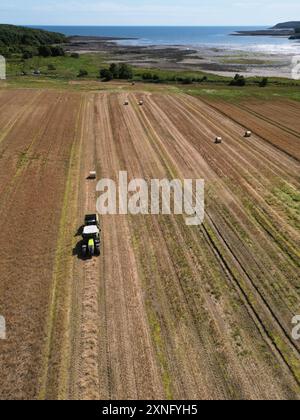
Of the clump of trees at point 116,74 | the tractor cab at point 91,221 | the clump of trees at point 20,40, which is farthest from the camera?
the clump of trees at point 20,40

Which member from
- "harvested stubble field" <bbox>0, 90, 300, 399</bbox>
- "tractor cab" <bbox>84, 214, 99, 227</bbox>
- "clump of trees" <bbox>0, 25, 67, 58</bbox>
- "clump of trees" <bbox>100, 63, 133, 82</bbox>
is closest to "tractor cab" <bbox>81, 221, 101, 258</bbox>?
"harvested stubble field" <bbox>0, 90, 300, 399</bbox>

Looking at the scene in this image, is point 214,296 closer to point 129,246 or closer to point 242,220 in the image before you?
point 129,246

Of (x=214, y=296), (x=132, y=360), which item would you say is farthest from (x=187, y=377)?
(x=214, y=296)

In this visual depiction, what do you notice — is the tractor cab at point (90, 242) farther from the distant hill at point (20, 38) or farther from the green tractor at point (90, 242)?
the distant hill at point (20, 38)

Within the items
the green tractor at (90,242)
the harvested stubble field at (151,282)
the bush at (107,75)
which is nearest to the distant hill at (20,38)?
the bush at (107,75)

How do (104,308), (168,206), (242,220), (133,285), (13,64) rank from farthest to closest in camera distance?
(13,64)
(168,206)
(242,220)
(133,285)
(104,308)

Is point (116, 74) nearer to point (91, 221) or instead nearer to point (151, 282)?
point (91, 221)
